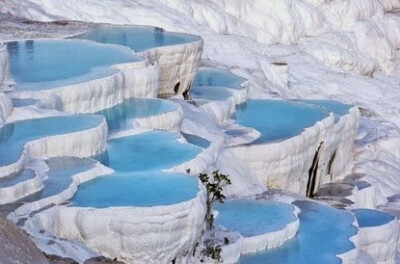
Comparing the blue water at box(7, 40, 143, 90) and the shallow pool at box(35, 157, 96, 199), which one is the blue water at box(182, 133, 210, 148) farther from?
the shallow pool at box(35, 157, 96, 199)

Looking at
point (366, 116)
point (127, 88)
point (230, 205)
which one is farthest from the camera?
point (366, 116)

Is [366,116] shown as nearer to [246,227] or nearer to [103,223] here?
[246,227]

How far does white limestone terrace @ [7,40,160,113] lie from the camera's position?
11.6 m

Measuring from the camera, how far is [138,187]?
30.6 feet

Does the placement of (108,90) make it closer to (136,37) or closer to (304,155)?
(304,155)

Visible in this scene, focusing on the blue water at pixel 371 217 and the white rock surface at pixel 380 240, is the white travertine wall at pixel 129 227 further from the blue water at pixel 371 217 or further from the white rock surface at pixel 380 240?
the blue water at pixel 371 217

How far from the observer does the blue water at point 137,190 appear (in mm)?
8758

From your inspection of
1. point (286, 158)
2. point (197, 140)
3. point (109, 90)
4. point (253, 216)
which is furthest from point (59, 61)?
point (253, 216)

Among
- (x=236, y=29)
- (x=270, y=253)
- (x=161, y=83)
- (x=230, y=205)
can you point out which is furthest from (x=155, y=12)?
(x=270, y=253)

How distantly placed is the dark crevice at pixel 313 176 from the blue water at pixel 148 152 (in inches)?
133

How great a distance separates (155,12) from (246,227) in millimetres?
10054

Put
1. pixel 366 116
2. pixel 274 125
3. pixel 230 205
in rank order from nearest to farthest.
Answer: pixel 230 205
pixel 274 125
pixel 366 116

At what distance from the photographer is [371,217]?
12688 millimetres

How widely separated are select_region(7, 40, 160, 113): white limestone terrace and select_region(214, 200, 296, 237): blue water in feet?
6.92
